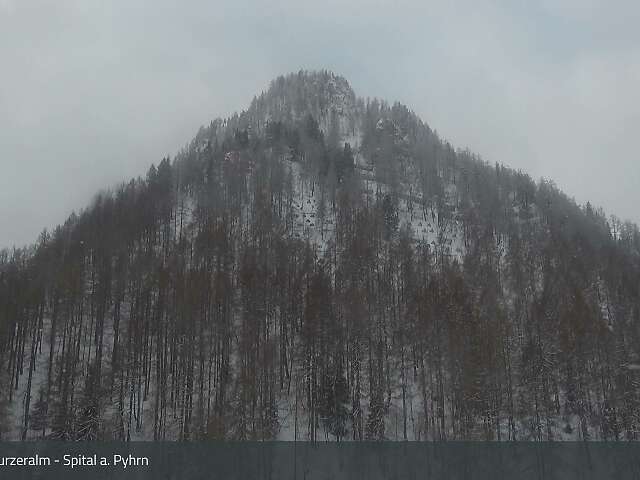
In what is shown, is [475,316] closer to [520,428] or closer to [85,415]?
[520,428]

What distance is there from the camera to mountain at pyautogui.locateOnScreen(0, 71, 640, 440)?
2490 inches

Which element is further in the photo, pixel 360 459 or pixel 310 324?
pixel 310 324

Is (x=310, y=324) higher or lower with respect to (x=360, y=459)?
higher

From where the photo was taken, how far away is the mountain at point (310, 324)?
6325 centimetres

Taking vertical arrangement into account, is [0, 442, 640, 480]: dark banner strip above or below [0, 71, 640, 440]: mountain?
below

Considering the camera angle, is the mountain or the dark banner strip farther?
the mountain

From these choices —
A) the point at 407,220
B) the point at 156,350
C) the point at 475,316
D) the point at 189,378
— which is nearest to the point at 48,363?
the point at 156,350

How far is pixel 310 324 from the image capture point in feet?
232

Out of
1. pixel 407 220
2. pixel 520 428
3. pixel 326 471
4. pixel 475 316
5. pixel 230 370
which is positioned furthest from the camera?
pixel 407 220

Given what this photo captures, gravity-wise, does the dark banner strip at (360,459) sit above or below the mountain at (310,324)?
below

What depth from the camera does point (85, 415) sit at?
190 feet

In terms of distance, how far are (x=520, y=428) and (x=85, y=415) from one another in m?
43.1

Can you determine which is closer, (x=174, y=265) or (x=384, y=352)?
(x=384, y=352)

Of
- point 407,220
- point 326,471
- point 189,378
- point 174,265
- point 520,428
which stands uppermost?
point 407,220
